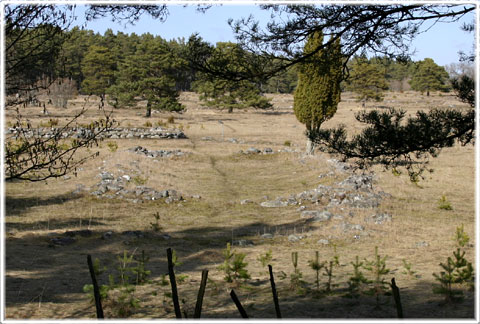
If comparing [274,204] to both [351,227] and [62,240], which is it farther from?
[62,240]

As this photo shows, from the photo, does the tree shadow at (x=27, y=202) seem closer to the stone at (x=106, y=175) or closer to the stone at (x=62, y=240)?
the stone at (x=106, y=175)

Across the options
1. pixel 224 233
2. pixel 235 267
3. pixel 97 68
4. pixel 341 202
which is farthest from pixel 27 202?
pixel 97 68

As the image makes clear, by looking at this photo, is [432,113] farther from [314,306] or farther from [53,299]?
[53,299]

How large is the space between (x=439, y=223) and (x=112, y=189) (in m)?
9.28

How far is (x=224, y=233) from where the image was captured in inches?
433

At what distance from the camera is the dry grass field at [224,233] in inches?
231

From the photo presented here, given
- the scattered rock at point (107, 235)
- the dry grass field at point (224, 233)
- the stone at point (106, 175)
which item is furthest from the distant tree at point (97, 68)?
the scattered rock at point (107, 235)

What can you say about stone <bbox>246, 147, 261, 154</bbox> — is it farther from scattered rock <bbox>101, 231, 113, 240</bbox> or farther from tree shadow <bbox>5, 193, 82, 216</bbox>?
scattered rock <bbox>101, 231, 113, 240</bbox>

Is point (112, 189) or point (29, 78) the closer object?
point (29, 78)

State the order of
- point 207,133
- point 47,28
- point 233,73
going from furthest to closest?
1. point 207,133
2. point 233,73
3. point 47,28

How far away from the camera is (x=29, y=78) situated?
19.9 feet

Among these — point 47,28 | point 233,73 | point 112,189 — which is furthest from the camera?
point 112,189

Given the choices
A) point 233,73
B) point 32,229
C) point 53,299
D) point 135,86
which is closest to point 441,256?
point 233,73

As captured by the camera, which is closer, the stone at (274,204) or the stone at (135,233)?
the stone at (135,233)
